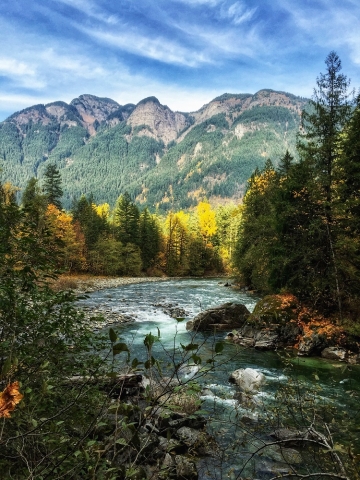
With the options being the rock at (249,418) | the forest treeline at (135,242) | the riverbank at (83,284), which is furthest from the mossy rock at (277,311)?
the forest treeline at (135,242)

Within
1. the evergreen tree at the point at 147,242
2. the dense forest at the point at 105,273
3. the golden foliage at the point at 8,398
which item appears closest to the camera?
the golden foliage at the point at 8,398

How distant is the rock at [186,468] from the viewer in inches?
211

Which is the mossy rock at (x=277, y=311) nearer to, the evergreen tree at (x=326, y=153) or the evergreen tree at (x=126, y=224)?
the evergreen tree at (x=326, y=153)

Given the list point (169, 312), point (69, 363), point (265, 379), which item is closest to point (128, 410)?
point (69, 363)

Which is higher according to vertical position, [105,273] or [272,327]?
[272,327]

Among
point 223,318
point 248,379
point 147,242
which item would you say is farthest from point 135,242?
point 248,379

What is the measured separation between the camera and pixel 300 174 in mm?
16578

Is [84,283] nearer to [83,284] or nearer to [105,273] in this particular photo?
[83,284]

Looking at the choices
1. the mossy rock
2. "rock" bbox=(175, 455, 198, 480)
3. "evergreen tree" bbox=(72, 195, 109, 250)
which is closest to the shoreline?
"evergreen tree" bbox=(72, 195, 109, 250)

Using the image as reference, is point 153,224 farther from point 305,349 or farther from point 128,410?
point 128,410

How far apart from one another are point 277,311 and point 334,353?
124 inches

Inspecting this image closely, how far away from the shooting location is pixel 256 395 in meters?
8.92

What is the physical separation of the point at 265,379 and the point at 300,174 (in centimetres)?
1056

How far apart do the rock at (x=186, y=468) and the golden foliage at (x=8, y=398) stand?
4933 millimetres
